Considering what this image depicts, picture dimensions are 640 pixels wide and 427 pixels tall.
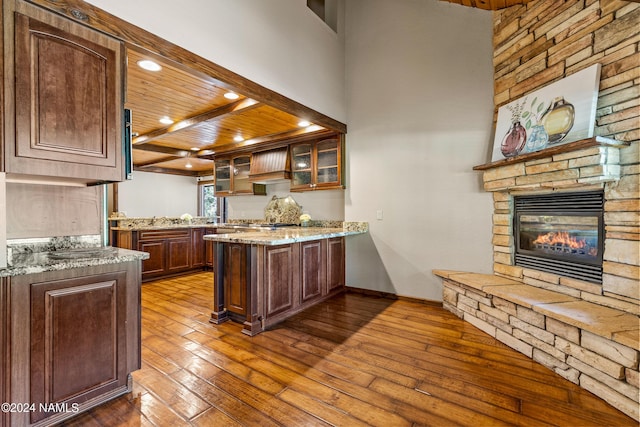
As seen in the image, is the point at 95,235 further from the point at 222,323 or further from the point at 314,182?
the point at 314,182

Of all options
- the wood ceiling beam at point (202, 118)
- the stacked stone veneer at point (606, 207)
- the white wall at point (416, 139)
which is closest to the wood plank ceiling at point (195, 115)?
the wood ceiling beam at point (202, 118)

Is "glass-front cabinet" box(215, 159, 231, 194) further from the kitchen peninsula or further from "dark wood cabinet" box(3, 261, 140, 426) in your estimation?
"dark wood cabinet" box(3, 261, 140, 426)

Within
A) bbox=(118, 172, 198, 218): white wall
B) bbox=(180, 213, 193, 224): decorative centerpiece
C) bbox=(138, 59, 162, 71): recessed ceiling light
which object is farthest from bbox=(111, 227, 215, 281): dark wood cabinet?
bbox=(138, 59, 162, 71): recessed ceiling light

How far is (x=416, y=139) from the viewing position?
3680 mm

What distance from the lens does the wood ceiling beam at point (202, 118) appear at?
314 centimetres

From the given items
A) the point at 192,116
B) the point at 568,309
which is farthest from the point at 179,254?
the point at 568,309

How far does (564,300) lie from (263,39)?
3.57 metres

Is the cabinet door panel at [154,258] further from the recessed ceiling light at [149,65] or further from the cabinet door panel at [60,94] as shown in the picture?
the cabinet door panel at [60,94]

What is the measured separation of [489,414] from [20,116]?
2939mm

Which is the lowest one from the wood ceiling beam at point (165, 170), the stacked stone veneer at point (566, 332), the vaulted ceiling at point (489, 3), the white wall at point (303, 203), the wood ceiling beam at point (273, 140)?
the stacked stone veneer at point (566, 332)

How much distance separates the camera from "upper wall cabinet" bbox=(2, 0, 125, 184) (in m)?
1.44

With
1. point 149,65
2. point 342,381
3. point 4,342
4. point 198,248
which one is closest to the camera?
point 4,342

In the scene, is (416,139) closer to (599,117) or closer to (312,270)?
(599,117)

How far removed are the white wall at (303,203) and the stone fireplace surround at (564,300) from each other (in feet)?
6.76
